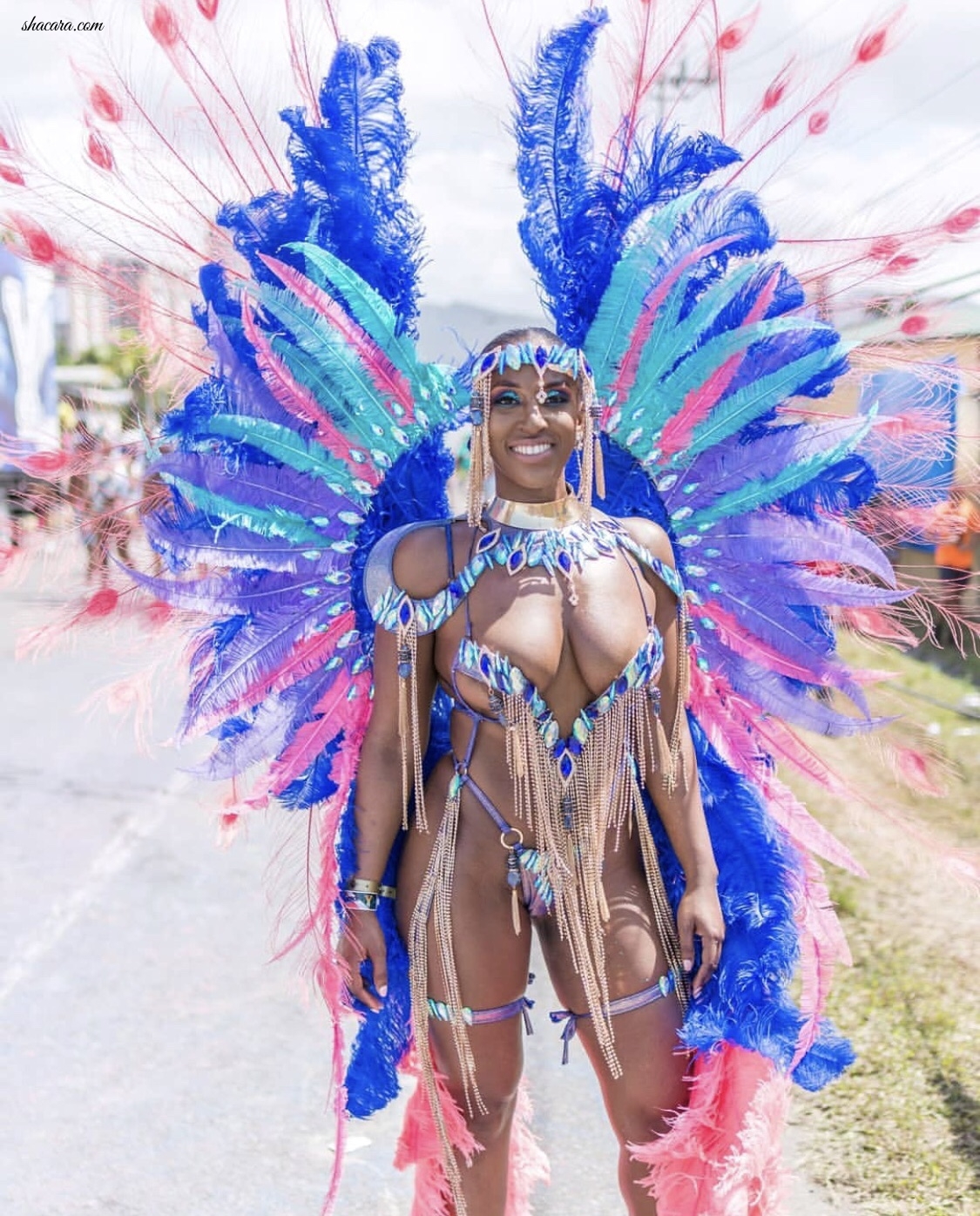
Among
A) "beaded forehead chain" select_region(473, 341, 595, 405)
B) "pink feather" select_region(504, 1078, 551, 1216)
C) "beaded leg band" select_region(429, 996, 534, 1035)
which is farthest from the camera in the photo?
"pink feather" select_region(504, 1078, 551, 1216)

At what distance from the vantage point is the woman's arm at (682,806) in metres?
2.57

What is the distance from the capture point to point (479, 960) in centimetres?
252

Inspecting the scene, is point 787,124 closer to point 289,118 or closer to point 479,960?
point 289,118

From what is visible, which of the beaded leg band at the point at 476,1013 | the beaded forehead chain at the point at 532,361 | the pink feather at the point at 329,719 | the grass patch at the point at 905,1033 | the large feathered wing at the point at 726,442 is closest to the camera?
the beaded forehead chain at the point at 532,361

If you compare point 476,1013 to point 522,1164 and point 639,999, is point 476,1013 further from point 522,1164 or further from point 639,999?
point 522,1164

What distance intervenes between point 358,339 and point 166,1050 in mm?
2521

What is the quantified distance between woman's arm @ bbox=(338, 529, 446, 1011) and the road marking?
1363 mm

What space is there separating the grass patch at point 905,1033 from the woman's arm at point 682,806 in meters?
0.46

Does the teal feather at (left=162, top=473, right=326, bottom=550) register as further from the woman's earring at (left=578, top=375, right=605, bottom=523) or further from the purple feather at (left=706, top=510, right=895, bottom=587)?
the purple feather at (left=706, top=510, right=895, bottom=587)

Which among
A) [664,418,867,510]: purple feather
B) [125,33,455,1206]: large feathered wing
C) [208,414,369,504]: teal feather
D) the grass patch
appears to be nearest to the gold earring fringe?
[125,33,455,1206]: large feathered wing

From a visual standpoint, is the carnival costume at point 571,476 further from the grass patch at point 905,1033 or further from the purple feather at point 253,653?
the grass patch at point 905,1033

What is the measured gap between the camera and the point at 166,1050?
417 cm

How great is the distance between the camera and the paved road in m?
3.37

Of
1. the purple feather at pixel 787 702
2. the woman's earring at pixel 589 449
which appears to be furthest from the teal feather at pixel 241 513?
the purple feather at pixel 787 702
